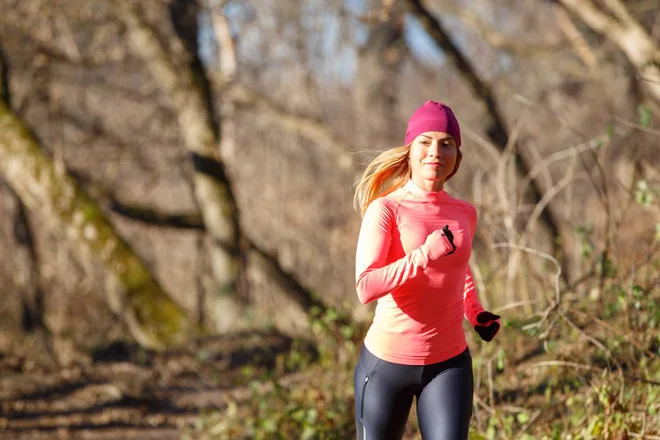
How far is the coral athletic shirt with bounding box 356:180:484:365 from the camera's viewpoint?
8.89 ft

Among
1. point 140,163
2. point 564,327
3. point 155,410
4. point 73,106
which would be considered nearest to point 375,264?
point 564,327

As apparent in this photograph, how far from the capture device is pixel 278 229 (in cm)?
1438

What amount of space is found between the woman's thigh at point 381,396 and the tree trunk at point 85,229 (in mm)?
5717

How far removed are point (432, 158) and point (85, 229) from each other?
636 cm

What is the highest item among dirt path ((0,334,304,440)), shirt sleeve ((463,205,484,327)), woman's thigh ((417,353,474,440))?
shirt sleeve ((463,205,484,327))

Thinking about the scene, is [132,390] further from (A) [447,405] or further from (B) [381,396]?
(A) [447,405]

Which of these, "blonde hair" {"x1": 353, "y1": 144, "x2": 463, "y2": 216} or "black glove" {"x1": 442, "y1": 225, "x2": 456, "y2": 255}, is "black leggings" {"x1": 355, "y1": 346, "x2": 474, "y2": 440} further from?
"blonde hair" {"x1": 353, "y1": 144, "x2": 463, "y2": 216}

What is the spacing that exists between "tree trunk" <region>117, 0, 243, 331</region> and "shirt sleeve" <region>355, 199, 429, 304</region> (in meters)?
6.16

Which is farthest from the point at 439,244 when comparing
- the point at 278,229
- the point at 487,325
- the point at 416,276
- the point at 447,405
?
the point at 278,229

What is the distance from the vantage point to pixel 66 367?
7.37m

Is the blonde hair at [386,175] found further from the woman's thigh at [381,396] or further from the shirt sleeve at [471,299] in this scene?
the woman's thigh at [381,396]

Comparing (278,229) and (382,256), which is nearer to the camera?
(382,256)

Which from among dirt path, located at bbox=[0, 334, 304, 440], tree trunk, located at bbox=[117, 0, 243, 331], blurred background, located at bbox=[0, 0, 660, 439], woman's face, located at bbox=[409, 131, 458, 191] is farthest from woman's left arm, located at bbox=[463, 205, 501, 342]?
tree trunk, located at bbox=[117, 0, 243, 331]

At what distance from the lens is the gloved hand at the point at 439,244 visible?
2.51 metres
